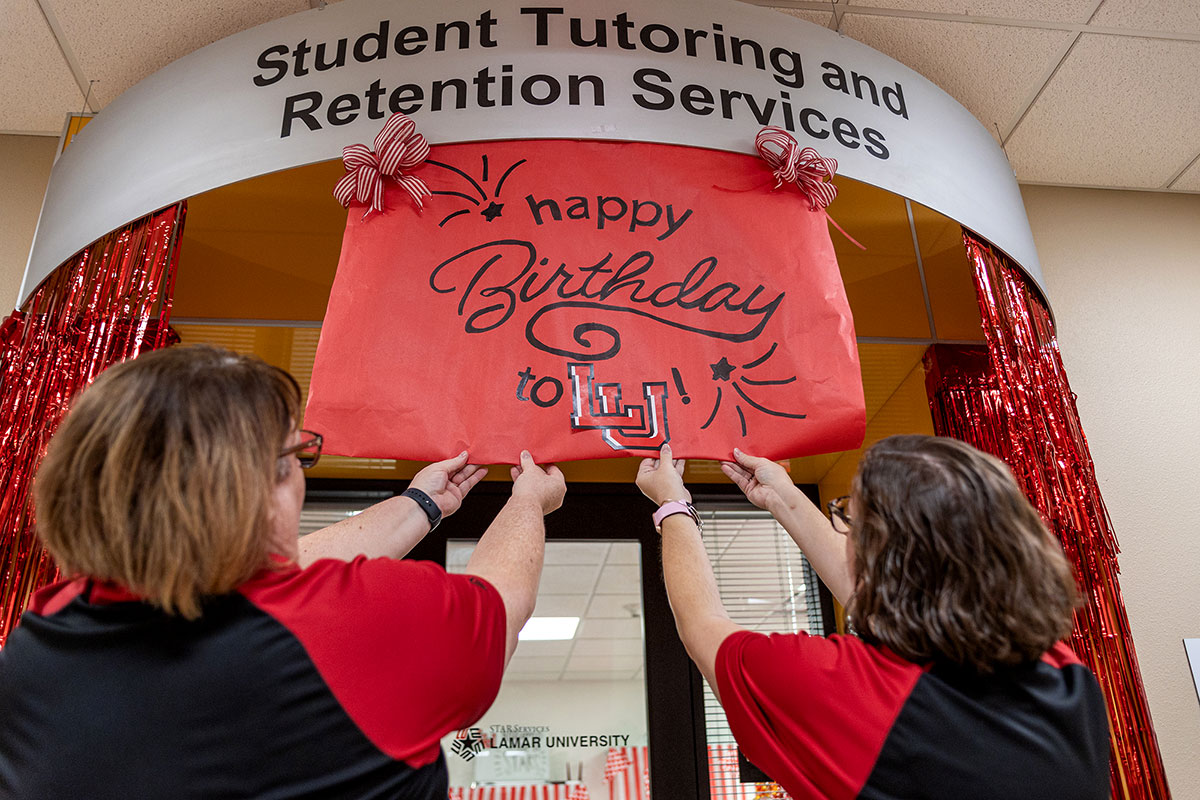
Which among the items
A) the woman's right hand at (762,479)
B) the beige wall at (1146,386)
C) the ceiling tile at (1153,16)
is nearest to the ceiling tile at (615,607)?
the beige wall at (1146,386)

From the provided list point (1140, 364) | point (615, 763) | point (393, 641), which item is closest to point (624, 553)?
point (615, 763)

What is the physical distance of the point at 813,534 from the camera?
1385 mm

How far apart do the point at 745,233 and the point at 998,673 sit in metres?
0.93

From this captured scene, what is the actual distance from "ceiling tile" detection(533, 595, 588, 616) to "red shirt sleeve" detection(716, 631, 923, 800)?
8.63 ft

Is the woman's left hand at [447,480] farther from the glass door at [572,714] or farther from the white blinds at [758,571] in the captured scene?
the white blinds at [758,571]

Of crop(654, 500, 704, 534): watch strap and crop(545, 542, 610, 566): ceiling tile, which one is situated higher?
crop(545, 542, 610, 566): ceiling tile

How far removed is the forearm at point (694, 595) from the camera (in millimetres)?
1087

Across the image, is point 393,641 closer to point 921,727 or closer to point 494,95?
point 921,727

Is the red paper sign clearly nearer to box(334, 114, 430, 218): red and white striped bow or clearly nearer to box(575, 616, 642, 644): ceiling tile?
box(334, 114, 430, 218): red and white striped bow

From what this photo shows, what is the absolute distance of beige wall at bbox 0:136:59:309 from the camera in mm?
2330

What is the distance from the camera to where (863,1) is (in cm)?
212

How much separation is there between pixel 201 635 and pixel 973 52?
2270 mm

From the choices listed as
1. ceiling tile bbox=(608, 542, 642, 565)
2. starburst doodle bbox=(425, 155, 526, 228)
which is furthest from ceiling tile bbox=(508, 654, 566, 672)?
starburst doodle bbox=(425, 155, 526, 228)

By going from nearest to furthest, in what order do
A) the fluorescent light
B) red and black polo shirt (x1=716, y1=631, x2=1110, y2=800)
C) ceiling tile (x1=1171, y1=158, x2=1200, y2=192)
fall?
red and black polo shirt (x1=716, y1=631, x2=1110, y2=800), ceiling tile (x1=1171, y1=158, x2=1200, y2=192), the fluorescent light
